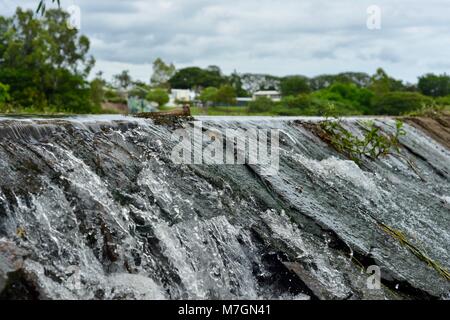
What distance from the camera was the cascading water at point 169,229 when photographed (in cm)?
422

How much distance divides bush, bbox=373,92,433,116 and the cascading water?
36.3 m

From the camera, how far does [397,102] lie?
1724 inches

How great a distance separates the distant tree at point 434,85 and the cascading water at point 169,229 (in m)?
59.7

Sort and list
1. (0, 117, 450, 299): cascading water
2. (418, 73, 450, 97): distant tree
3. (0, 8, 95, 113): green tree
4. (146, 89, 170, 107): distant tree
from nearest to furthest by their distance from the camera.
→ (0, 117, 450, 299): cascading water → (0, 8, 95, 113): green tree → (146, 89, 170, 107): distant tree → (418, 73, 450, 97): distant tree

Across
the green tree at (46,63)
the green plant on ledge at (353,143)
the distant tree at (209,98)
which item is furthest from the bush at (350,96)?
the green plant on ledge at (353,143)

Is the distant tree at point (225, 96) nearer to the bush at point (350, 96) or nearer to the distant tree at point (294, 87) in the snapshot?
the bush at point (350, 96)

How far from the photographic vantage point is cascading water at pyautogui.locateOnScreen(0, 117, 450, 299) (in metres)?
4.22

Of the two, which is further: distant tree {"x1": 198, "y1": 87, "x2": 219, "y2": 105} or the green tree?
distant tree {"x1": 198, "y1": 87, "x2": 219, "y2": 105}

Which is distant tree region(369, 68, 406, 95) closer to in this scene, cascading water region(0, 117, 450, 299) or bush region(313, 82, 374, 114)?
bush region(313, 82, 374, 114)

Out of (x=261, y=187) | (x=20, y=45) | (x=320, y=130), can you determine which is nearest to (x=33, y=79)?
(x=20, y=45)

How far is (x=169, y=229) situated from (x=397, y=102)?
41239 millimetres

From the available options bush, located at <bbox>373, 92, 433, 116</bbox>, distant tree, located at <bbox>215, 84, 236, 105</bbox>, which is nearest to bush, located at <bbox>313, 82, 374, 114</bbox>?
bush, located at <bbox>373, 92, 433, 116</bbox>

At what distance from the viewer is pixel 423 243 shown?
6352 mm
